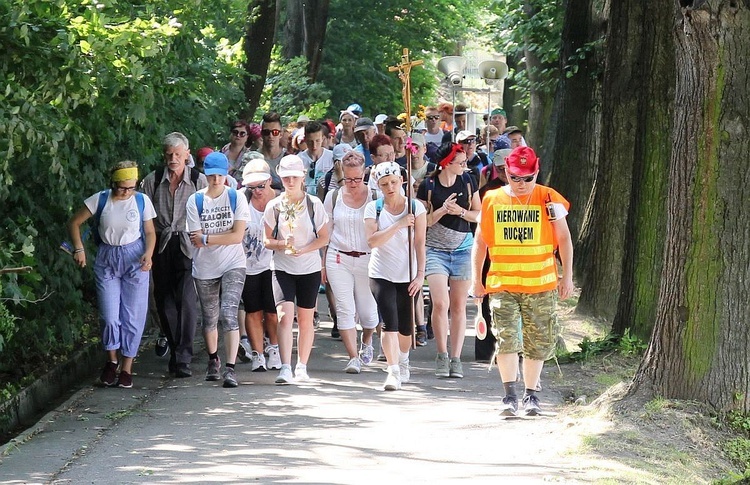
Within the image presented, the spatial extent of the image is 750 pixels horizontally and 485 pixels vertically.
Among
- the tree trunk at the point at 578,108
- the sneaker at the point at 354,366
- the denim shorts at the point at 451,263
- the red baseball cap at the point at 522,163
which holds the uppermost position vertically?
the tree trunk at the point at 578,108

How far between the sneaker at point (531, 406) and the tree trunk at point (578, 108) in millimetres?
9947

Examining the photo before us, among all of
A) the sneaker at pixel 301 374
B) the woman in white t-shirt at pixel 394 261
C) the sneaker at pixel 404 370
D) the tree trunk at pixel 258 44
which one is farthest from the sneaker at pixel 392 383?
the tree trunk at pixel 258 44

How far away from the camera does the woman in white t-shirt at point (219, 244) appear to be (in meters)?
12.2

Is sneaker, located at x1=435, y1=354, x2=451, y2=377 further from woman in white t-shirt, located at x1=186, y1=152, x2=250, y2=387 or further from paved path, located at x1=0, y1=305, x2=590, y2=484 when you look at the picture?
woman in white t-shirt, located at x1=186, y1=152, x2=250, y2=387

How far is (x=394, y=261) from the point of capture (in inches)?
468

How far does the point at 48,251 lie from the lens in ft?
41.5

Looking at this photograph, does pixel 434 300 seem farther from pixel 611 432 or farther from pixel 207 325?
pixel 611 432

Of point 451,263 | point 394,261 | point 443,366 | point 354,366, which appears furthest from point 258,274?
point 443,366

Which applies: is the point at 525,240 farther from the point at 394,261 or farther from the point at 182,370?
the point at 182,370

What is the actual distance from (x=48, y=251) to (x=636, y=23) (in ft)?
21.9

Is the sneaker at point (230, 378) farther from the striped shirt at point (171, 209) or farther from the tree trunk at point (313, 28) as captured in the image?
the tree trunk at point (313, 28)

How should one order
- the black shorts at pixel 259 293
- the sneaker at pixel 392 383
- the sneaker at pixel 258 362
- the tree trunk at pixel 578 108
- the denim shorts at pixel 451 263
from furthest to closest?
1. the tree trunk at pixel 578 108
2. the sneaker at pixel 258 362
3. the black shorts at pixel 259 293
4. the denim shorts at pixel 451 263
5. the sneaker at pixel 392 383

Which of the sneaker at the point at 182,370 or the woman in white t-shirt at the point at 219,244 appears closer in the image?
the woman in white t-shirt at the point at 219,244

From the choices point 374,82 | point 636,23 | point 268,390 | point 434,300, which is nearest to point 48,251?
point 268,390
